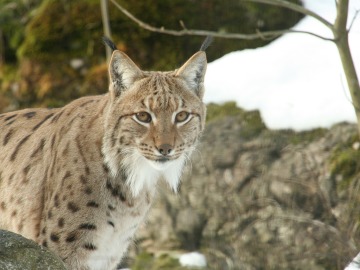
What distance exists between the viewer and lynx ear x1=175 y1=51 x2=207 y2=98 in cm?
603

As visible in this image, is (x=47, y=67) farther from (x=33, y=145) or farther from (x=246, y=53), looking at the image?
(x=33, y=145)

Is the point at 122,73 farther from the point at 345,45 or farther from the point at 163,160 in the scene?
the point at 345,45

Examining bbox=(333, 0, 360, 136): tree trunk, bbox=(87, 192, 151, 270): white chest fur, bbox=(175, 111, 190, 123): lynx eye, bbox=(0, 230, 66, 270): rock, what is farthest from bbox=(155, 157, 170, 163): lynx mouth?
bbox=(333, 0, 360, 136): tree trunk

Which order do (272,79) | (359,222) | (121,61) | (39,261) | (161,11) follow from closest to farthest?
(39,261) < (121,61) < (359,222) < (272,79) < (161,11)

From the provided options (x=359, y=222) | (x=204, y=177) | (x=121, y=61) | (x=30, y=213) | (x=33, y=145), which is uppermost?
(x=121, y=61)

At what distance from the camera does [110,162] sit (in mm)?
6000

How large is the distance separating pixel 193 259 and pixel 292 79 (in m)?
2.19

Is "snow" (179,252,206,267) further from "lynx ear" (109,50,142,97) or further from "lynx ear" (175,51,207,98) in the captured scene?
"lynx ear" (109,50,142,97)

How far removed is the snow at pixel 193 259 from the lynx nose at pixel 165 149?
351 cm

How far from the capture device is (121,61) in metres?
5.88

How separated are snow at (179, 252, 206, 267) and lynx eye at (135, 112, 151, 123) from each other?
→ 3.54m

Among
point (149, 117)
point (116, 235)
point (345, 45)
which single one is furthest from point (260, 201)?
point (149, 117)

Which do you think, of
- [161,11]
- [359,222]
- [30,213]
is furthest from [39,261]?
[161,11]

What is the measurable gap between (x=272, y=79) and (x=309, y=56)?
48 centimetres
